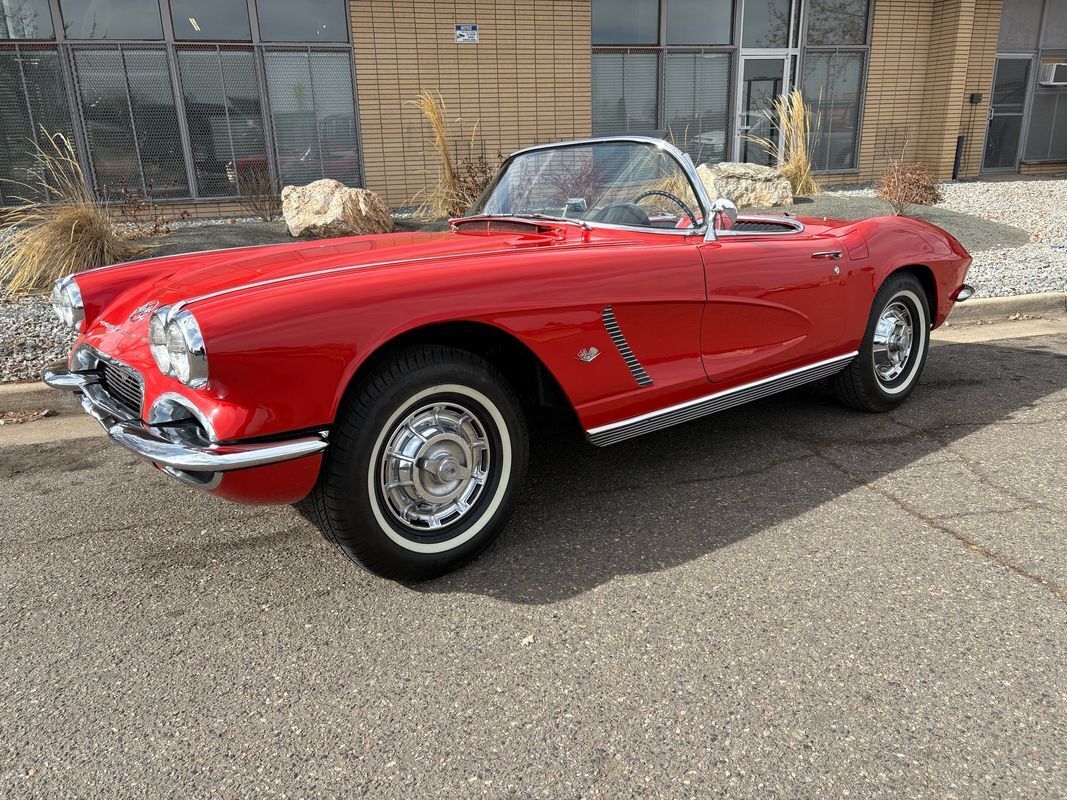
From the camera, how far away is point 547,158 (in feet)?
11.7

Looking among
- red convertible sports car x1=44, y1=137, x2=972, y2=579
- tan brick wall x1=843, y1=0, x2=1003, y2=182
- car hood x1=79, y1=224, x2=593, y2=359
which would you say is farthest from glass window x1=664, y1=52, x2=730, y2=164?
car hood x1=79, y1=224, x2=593, y2=359

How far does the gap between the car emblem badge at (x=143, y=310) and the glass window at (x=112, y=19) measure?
9.23m

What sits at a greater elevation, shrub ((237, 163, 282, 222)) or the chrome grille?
shrub ((237, 163, 282, 222))

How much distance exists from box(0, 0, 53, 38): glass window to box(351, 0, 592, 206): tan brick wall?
389 cm

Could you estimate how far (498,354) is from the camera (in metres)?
2.73

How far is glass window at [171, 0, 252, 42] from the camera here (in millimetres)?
9961

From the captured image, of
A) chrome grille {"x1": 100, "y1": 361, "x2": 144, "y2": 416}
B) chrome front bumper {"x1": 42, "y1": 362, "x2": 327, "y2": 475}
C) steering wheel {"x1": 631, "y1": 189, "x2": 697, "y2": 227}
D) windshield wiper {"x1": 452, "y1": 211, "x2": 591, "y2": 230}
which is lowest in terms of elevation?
chrome front bumper {"x1": 42, "y1": 362, "x2": 327, "y2": 475}

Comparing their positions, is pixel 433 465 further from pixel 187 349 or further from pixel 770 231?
pixel 770 231

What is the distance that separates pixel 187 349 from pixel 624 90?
11145mm

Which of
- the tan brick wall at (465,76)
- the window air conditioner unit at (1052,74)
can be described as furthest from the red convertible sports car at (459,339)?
the window air conditioner unit at (1052,74)

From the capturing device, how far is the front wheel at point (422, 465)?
227cm

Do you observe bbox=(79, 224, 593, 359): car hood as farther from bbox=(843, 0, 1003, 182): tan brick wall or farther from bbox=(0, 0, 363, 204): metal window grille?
bbox=(843, 0, 1003, 182): tan brick wall

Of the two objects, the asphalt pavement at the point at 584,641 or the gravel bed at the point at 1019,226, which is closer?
the asphalt pavement at the point at 584,641

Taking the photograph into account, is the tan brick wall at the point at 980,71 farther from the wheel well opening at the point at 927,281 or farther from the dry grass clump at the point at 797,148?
the wheel well opening at the point at 927,281
